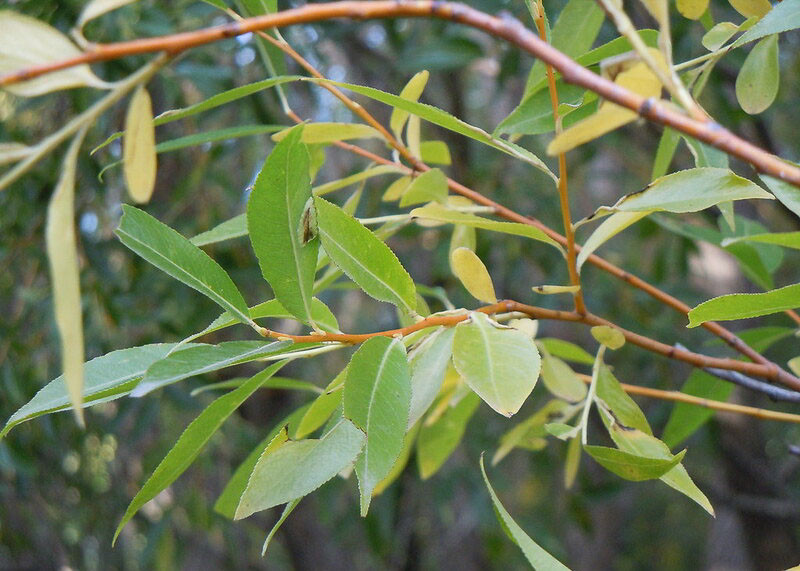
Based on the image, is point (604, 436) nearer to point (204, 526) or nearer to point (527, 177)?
point (527, 177)

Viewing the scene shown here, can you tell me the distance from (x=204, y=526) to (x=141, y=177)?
3.95ft

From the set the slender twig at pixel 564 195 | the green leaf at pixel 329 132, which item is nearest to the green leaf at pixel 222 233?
the green leaf at pixel 329 132

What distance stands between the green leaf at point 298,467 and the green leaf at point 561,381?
18 cm

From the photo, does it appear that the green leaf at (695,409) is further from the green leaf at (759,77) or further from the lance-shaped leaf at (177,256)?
the lance-shaped leaf at (177,256)

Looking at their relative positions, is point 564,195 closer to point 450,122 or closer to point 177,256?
point 450,122

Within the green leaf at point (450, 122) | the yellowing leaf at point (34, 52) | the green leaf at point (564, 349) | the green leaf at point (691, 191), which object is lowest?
the green leaf at point (564, 349)

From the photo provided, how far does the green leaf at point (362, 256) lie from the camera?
32 centimetres

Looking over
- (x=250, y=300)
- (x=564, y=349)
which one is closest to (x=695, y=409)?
(x=564, y=349)

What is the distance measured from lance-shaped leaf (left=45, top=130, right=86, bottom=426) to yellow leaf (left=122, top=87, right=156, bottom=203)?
0.08ft

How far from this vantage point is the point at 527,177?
1.65 meters

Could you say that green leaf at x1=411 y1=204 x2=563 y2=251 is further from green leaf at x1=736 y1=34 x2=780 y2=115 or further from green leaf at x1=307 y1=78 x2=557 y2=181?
green leaf at x1=736 y1=34 x2=780 y2=115

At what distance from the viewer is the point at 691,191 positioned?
1.01ft

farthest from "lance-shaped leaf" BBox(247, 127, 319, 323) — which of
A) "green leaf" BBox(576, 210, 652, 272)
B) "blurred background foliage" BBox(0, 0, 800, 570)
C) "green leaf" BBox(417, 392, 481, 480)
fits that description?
"blurred background foliage" BBox(0, 0, 800, 570)

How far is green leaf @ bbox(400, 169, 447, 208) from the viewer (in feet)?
1.17
